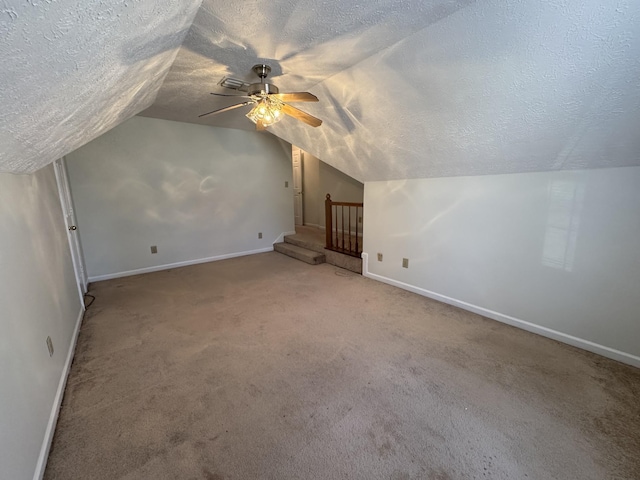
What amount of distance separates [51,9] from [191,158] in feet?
13.6

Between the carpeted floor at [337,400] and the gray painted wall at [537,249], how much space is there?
0.68 ft

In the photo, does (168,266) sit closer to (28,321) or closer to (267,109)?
(28,321)

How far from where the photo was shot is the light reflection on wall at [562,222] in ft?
6.97

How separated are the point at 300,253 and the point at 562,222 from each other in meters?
3.42

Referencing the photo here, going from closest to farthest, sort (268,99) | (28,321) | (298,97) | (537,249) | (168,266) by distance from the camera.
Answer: (28,321)
(298,97)
(268,99)
(537,249)
(168,266)

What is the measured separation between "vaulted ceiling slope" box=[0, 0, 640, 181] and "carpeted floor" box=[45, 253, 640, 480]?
4.75 feet

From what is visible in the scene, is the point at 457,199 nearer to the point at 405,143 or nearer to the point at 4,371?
the point at 405,143

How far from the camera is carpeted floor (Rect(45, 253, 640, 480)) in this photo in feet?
4.32

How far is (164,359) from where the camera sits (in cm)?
212

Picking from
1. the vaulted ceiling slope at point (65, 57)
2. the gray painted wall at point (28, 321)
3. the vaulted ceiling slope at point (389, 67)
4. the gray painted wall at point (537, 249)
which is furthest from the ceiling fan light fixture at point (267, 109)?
the gray painted wall at point (537, 249)

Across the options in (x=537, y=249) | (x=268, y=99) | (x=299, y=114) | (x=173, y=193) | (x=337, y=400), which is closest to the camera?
(x=337, y=400)

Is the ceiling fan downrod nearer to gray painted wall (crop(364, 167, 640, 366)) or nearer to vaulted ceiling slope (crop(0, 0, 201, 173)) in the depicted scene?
vaulted ceiling slope (crop(0, 0, 201, 173))

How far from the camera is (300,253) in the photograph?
4730mm

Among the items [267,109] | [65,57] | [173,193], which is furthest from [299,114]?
[173,193]
